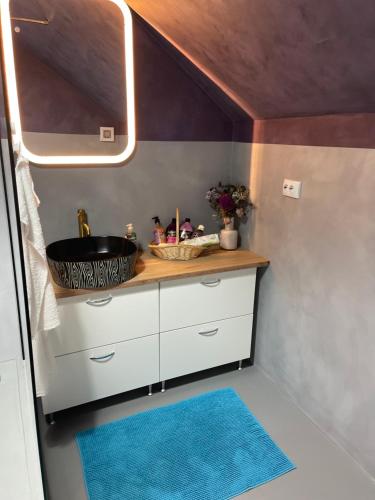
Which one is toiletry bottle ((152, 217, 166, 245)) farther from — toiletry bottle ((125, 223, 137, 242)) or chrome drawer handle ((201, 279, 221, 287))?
chrome drawer handle ((201, 279, 221, 287))

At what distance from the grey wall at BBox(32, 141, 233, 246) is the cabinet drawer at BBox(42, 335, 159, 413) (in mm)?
636

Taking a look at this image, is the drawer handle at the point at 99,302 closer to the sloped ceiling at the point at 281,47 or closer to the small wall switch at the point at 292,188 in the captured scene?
the small wall switch at the point at 292,188

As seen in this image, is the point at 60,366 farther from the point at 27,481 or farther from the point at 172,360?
the point at 27,481

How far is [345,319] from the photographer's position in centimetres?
162

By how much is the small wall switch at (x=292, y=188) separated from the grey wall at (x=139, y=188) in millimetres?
530

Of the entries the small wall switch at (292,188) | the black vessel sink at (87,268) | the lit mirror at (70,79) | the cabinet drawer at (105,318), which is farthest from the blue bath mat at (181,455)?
the lit mirror at (70,79)

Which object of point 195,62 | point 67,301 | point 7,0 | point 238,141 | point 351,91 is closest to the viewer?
point 351,91

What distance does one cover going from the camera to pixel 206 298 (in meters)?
1.97

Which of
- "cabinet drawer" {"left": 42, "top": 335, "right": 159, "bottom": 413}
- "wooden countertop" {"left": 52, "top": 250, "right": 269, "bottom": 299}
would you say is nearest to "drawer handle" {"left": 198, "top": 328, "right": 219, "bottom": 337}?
"cabinet drawer" {"left": 42, "top": 335, "right": 159, "bottom": 413}

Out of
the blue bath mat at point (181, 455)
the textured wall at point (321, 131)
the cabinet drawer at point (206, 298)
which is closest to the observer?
the textured wall at point (321, 131)

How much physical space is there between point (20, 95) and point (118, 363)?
4.50ft

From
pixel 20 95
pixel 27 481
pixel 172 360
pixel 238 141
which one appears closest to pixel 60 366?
pixel 172 360

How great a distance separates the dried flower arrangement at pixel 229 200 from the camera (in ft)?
6.95

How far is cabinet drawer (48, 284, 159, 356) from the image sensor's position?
169cm
